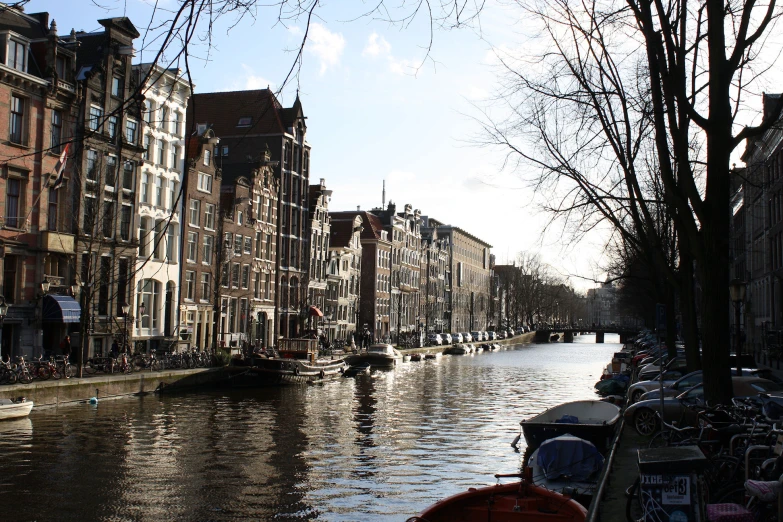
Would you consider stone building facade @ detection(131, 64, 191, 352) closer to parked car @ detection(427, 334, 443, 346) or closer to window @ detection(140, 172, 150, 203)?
window @ detection(140, 172, 150, 203)

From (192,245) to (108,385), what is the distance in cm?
2452

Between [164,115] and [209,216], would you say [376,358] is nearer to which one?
[209,216]

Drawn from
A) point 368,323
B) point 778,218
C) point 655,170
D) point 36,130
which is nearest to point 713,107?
point 655,170

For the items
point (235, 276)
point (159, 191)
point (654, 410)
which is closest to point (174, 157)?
point (159, 191)

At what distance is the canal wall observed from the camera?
3147cm

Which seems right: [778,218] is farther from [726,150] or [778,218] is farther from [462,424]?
[726,150]

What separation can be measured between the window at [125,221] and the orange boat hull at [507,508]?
41.1m

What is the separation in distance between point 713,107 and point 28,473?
1834 cm

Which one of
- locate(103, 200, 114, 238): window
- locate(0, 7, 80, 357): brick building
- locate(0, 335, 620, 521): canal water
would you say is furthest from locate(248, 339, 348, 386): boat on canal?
locate(103, 200, 114, 238): window

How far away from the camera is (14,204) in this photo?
39656 millimetres

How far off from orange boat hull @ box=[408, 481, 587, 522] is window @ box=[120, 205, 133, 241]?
41102mm

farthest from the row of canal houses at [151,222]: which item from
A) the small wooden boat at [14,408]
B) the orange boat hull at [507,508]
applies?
the small wooden boat at [14,408]

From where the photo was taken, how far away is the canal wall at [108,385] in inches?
1239

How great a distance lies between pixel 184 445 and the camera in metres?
25.3
